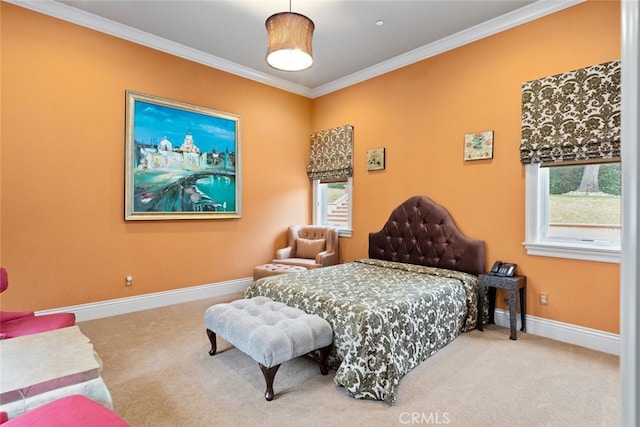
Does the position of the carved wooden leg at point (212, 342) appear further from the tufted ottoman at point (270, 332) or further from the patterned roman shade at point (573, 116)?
the patterned roman shade at point (573, 116)

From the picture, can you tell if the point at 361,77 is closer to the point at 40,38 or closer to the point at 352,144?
the point at 352,144

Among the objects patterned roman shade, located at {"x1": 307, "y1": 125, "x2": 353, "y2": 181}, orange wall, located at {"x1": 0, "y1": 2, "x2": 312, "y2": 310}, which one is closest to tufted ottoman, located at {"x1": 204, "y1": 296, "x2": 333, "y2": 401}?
orange wall, located at {"x1": 0, "y1": 2, "x2": 312, "y2": 310}

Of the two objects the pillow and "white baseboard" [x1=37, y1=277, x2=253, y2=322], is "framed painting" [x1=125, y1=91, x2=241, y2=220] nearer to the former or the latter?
"white baseboard" [x1=37, y1=277, x2=253, y2=322]

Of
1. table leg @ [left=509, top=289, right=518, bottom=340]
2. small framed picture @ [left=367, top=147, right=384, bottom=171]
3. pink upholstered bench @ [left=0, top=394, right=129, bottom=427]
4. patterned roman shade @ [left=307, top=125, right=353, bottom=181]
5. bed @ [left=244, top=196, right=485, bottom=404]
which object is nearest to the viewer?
pink upholstered bench @ [left=0, top=394, right=129, bottom=427]

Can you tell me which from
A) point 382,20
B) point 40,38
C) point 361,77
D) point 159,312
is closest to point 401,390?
point 159,312

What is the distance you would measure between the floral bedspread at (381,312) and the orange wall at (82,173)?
162 cm

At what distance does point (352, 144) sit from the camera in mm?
5125

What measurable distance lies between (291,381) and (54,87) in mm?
3711

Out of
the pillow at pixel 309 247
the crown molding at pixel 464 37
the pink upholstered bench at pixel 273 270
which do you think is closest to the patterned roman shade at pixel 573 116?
the crown molding at pixel 464 37

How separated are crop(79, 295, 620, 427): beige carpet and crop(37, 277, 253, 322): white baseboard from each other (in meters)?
0.62

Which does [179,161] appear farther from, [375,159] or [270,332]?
[270,332]

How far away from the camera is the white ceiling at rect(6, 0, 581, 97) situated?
3.33 m

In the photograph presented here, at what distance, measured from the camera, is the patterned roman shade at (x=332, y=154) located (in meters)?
5.14

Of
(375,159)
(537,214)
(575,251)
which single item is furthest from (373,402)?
(375,159)
